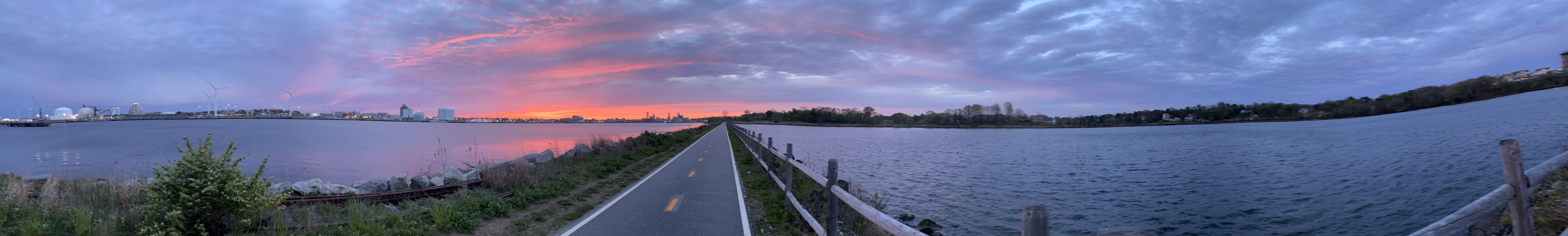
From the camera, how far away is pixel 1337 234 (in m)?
11.6

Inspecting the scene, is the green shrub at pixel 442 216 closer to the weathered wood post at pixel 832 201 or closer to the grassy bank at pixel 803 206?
the grassy bank at pixel 803 206

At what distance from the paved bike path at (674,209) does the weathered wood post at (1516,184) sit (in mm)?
7259

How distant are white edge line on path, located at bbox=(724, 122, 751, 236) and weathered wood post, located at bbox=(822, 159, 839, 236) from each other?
1503 mm

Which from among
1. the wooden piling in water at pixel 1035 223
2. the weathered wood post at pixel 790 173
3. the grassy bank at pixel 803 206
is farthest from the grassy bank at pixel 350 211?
the wooden piling in water at pixel 1035 223

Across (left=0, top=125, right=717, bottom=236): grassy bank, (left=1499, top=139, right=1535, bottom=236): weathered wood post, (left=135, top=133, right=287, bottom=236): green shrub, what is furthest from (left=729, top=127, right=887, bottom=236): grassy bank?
(left=135, top=133, right=287, bottom=236): green shrub

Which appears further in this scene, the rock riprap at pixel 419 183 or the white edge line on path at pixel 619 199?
the rock riprap at pixel 419 183

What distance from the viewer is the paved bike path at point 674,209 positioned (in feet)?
25.4

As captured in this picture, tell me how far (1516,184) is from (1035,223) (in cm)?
489

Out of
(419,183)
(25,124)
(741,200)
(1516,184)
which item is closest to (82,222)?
(419,183)

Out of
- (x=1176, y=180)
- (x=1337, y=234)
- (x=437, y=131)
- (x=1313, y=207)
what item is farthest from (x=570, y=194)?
(x=437, y=131)

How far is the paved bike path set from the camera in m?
7.75

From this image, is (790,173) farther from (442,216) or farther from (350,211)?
(350,211)

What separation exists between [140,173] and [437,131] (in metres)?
78.1

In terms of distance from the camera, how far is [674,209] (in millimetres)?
9445
